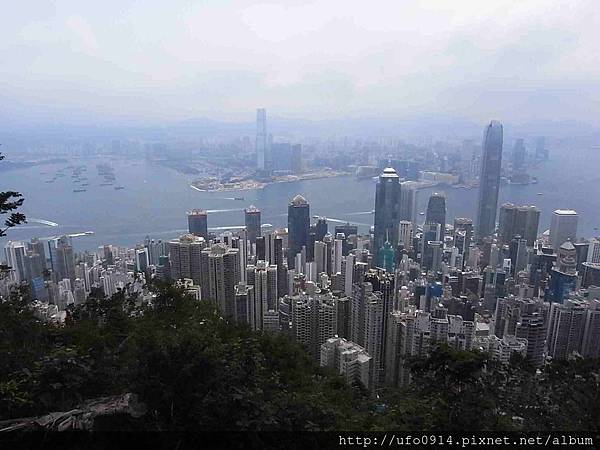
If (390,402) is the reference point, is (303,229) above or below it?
below

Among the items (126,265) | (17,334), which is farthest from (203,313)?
(126,265)

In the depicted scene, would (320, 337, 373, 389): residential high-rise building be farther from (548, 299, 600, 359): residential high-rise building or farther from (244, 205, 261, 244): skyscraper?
(244, 205, 261, 244): skyscraper

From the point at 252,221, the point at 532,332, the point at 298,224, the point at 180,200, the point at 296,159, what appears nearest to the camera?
the point at 532,332

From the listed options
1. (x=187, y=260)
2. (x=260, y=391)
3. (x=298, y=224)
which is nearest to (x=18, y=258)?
(x=187, y=260)

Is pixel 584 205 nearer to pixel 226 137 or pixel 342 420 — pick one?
pixel 226 137

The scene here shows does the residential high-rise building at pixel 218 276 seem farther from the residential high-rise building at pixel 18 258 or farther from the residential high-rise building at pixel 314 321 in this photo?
the residential high-rise building at pixel 18 258

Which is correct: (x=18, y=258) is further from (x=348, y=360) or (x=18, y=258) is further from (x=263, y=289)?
(x=348, y=360)

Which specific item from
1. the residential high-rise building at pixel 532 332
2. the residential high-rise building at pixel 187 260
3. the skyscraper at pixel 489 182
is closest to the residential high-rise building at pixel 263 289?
the residential high-rise building at pixel 187 260
